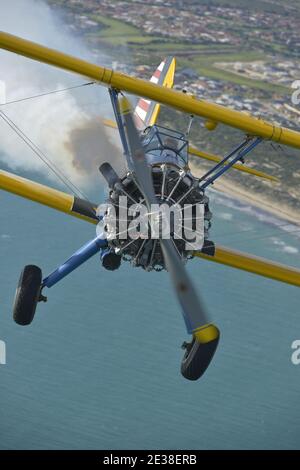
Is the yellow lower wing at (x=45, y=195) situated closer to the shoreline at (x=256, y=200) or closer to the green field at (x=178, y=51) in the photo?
the shoreline at (x=256, y=200)

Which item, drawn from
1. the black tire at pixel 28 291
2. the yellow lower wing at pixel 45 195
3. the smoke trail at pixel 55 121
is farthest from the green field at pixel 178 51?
the black tire at pixel 28 291

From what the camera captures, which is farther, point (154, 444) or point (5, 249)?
point (5, 249)

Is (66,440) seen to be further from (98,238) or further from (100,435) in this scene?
(98,238)

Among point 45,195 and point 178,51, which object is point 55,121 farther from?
point 45,195

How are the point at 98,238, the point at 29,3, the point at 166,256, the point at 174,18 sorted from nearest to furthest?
the point at 166,256 → the point at 98,238 → the point at 29,3 → the point at 174,18

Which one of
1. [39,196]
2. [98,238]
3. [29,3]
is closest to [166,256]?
[98,238]
